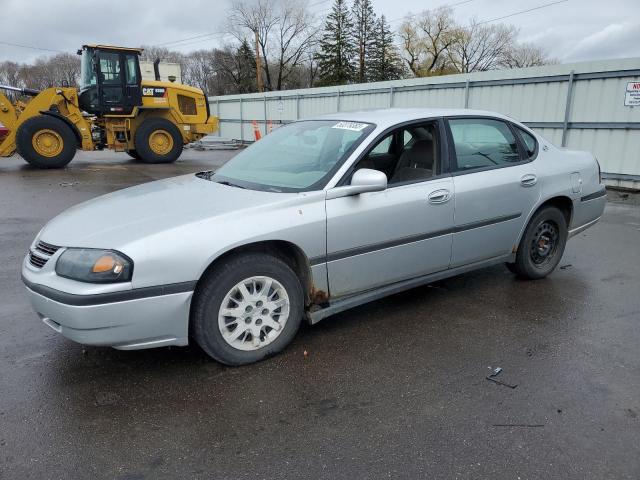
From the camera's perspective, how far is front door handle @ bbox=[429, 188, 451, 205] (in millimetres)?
3754

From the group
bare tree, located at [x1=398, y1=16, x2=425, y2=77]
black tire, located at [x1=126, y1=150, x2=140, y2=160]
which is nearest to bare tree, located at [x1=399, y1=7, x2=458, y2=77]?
bare tree, located at [x1=398, y1=16, x2=425, y2=77]

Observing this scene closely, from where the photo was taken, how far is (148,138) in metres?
15.1

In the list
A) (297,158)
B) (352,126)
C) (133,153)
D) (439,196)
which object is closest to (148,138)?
(133,153)

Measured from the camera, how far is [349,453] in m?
2.38

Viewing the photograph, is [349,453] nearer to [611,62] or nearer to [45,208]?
[45,208]

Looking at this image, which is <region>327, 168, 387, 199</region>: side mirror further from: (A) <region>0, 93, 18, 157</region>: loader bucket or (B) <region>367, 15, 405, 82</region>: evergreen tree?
(B) <region>367, 15, 405, 82</region>: evergreen tree

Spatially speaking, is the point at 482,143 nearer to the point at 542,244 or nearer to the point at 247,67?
the point at 542,244

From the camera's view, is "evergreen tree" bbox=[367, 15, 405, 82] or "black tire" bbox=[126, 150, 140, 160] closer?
"black tire" bbox=[126, 150, 140, 160]

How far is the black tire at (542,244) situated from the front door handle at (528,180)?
0.33m

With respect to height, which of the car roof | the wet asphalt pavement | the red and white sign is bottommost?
the wet asphalt pavement

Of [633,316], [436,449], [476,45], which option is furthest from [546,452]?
[476,45]

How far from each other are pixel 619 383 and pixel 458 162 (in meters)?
1.92

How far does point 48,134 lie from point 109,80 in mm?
2197

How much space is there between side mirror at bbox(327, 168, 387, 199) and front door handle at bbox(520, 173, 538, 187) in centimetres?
163
